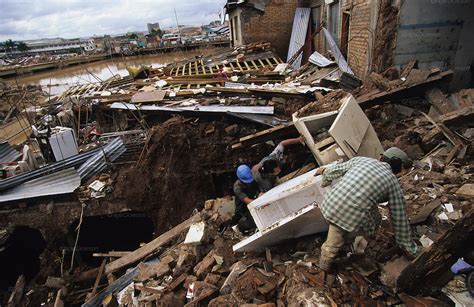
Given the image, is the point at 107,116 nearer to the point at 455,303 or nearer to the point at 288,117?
the point at 288,117

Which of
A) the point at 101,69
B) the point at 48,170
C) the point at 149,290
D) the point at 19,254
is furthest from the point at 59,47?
the point at 149,290

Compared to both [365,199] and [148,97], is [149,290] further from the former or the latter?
[148,97]

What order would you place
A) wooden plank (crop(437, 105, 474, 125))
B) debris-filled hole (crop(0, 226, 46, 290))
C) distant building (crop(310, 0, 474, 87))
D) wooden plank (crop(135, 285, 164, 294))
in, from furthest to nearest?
debris-filled hole (crop(0, 226, 46, 290))
distant building (crop(310, 0, 474, 87))
wooden plank (crop(437, 105, 474, 125))
wooden plank (crop(135, 285, 164, 294))

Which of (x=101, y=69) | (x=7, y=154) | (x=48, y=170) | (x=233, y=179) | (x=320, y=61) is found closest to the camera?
(x=48, y=170)

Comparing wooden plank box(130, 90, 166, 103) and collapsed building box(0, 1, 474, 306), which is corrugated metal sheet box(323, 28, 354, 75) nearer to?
collapsed building box(0, 1, 474, 306)

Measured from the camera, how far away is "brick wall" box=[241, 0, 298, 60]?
13.4m

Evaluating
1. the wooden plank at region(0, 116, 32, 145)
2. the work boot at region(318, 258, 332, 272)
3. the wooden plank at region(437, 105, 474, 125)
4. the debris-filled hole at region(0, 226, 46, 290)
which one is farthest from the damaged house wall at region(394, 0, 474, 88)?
the wooden plank at region(0, 116, 32, 145)

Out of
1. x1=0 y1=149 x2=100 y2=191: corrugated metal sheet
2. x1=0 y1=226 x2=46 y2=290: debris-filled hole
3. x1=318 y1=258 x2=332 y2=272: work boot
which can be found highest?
x1=318 y1=258 x2=332 y2=272: work boot

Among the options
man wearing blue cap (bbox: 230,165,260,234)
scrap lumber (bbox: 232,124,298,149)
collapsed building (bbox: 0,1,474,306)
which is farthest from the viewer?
scrap lumber (bbox: 232,124,298,149)

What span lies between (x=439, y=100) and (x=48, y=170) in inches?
344

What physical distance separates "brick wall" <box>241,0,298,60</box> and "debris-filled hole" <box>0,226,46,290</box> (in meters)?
11.8

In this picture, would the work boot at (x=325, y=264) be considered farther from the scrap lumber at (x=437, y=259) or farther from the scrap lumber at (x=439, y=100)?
the scrap lumber at (x=439, y=100)

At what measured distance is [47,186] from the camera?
657 cm

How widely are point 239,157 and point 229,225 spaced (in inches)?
106
